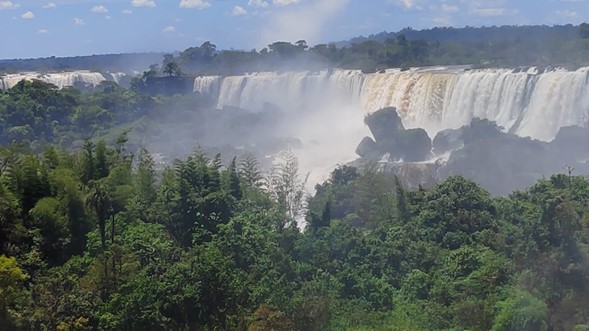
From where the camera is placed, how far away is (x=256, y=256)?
13.8 meters

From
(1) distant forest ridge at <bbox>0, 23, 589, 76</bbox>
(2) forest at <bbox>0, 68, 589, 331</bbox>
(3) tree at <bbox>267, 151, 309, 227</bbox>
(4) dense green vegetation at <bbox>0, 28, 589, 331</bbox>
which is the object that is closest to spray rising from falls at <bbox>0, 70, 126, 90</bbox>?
(1) distant forest ridge at <bbox>0, 23, 589, 76</bbox>

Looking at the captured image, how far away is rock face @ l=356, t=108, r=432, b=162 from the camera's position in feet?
93.2

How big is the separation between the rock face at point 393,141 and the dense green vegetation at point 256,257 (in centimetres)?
1106

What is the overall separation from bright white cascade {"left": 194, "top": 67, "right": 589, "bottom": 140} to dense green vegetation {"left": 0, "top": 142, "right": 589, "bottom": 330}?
32.4 ft

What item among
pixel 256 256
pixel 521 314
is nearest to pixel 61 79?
pixel 256 256

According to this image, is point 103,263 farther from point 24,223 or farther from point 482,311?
A: point 482,311

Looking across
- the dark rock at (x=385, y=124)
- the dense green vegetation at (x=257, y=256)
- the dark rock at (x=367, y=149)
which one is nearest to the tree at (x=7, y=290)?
the dense green vegetation at (x=257, y=256)

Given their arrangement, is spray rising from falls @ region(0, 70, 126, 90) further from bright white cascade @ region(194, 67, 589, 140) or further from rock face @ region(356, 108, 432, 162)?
rock face @ region(356, 108, 432, 162)

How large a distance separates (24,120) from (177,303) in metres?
30.8

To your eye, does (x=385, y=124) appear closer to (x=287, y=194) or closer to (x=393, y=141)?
(x=393, y=141)

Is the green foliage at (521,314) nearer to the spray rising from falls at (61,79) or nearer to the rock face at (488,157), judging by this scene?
the rock face at (488,157)

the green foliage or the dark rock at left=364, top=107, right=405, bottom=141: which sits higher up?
the dark rock at left=364, top=107, right=405, bottom=141

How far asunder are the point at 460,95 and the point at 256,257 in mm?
18205

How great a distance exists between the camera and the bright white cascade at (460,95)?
25.7 meters
